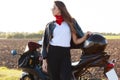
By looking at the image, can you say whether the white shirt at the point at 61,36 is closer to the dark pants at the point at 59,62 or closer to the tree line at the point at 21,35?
the dark pants at the point at 59,62

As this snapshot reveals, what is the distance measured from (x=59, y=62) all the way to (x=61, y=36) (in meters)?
0.39

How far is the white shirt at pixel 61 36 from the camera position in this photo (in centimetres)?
714

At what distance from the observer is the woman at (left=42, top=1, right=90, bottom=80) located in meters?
7.15

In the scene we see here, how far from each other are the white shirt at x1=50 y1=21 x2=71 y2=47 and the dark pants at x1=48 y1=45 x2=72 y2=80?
70mm

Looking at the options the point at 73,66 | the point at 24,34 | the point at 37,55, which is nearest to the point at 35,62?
the point at 37,55

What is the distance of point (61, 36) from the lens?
7.13 m

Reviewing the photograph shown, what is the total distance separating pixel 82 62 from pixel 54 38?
1.87 feet

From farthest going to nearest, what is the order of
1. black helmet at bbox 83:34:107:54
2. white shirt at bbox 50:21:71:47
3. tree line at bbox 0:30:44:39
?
tree line at bbox 0:30:44:39
black helmet at bbox 83:34:107:54
white shirt at bbox 50:21:71:47

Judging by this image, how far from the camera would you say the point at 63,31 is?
7.16 m

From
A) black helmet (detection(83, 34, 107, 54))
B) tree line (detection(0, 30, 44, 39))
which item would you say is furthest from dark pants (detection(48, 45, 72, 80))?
tree line (detection(0, 30, 44, 39))

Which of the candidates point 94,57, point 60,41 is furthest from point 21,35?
point 60,41

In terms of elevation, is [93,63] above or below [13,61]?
above

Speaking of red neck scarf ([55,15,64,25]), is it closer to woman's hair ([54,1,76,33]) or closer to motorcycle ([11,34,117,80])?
woman's hair ([54,1,76,33])

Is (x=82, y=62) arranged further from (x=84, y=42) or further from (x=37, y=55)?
(x=37, y=55)
